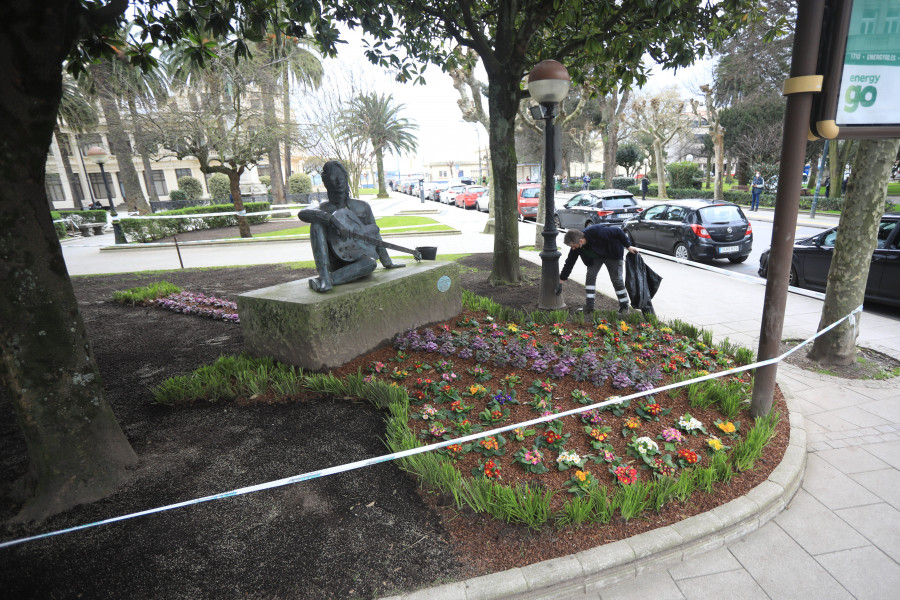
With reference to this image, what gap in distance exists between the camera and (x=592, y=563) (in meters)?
2.42

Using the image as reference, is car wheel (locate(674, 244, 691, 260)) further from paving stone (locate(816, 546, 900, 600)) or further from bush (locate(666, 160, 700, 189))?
bush (locate(666, 160, 700, 189))

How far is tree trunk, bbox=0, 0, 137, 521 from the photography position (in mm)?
2596

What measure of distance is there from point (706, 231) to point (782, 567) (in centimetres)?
944

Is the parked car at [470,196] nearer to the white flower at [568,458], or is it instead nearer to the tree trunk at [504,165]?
the tree trunk at [504,165]

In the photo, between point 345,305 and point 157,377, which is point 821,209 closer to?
point 345,305

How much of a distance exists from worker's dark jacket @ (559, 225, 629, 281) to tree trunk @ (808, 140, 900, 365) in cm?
224

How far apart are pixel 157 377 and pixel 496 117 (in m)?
6.41

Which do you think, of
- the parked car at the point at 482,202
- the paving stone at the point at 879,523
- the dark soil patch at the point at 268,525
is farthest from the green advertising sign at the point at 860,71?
the parked car at the point at 482,202

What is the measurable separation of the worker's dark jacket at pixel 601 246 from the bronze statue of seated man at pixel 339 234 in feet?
8.81

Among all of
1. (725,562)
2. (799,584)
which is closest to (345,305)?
(725,562)

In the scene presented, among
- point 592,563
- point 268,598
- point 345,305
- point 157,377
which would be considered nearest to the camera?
point 268,598

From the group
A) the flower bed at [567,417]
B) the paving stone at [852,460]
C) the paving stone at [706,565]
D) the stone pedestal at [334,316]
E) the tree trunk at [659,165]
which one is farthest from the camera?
the tree trunk at [659,165]

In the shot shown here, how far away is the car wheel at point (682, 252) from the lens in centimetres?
1082

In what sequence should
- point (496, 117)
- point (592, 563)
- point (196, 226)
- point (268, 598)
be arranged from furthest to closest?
point (196, 226)
point (496, 117)
point (592, 563)
point (268, 598)
